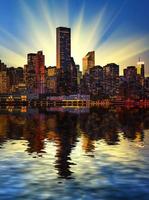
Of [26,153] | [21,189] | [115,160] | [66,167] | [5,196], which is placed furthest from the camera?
[26,153]

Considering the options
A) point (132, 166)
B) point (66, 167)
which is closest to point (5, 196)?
point (66, 167)

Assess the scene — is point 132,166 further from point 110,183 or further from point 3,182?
point 3,182

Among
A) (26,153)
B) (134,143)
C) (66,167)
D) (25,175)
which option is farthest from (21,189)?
(134,143)

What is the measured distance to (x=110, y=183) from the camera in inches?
1069

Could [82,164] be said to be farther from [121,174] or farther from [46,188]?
[46,188]

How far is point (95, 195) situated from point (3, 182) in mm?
6527

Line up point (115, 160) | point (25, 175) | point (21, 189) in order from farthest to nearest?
point (115, 160)
point (25, 175)
point (21, 189)

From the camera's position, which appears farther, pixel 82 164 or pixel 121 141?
pixel 121 141

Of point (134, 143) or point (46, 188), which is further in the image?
point (134, 143)

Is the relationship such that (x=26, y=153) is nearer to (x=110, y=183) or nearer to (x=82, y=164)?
(x=82, y=164)

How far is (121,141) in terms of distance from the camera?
5206cm

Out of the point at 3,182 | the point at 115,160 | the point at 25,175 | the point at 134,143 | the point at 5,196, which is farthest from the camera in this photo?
the point at 134,143

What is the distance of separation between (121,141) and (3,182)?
27038 mm

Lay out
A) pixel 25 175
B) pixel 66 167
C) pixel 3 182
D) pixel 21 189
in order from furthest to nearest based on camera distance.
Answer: pixel 66 167, pixel 25 175, pixel 3 182, pixel 21 189
